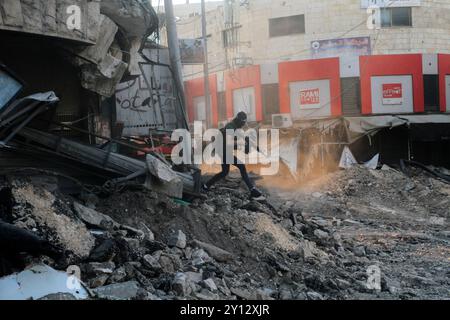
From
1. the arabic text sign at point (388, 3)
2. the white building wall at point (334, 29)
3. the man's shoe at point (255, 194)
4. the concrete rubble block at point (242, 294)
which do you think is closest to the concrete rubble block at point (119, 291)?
the concrete rubble block at point (242, 294)

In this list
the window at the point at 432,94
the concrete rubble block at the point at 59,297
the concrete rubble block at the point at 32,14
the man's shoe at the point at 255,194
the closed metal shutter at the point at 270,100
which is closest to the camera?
the concrete rubble block at the point at 59,297

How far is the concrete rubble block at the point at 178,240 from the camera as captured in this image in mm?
5648

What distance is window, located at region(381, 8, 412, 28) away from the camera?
2373cm

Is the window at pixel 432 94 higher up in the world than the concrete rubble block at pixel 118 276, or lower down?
higher up

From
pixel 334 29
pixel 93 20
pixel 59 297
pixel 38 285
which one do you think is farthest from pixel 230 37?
pixel 59 297

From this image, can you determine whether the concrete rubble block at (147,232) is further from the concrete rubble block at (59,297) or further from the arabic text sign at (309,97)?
the arabic text sign at (309,97)

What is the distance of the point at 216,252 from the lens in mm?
5727

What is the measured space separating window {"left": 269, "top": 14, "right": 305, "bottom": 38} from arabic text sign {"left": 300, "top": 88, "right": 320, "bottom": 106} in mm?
4853

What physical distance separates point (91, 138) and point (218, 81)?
15.8m

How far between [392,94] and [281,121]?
4.87 m

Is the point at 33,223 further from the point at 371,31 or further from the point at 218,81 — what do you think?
the point at 371,31

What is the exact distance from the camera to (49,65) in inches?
327

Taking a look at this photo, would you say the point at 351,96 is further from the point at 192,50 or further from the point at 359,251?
the point at 359,251
